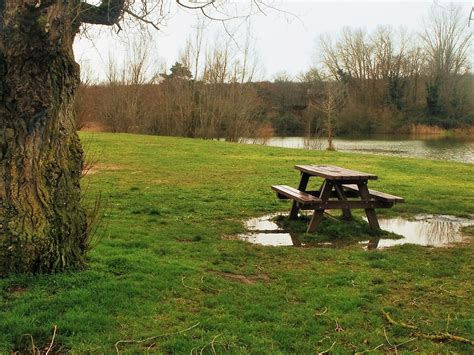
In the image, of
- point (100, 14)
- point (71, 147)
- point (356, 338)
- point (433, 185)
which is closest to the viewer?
point (356, 338)

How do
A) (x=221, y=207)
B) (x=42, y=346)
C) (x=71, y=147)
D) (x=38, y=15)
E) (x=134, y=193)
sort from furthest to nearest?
(x=134, y=193), (x=221, y=207), (x=71, y=147), (x=38, y=15), (x=42, y=346)

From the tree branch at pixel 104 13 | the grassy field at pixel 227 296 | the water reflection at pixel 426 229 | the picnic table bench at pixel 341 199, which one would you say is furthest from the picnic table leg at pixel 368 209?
the tree branch at pixel 104 13

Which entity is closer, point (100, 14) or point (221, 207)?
point (100, 14)

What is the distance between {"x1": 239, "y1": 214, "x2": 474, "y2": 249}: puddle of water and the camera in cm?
708

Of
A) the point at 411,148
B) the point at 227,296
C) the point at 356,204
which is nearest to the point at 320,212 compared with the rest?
the point at 356,204

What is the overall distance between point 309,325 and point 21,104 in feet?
10.3

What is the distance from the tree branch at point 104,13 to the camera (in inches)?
210

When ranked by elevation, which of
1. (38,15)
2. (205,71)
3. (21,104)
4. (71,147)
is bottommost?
(71,147)

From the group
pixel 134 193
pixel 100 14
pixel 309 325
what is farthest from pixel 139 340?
pixel 134 193

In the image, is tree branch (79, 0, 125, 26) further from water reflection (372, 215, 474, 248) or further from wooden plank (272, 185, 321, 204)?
water reflection (372, 215, 474, 248)

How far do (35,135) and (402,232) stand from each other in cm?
567

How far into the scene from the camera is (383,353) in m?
3.58

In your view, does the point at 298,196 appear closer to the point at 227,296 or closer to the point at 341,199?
the point at 341,199

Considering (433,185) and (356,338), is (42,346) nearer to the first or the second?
(356,338)
